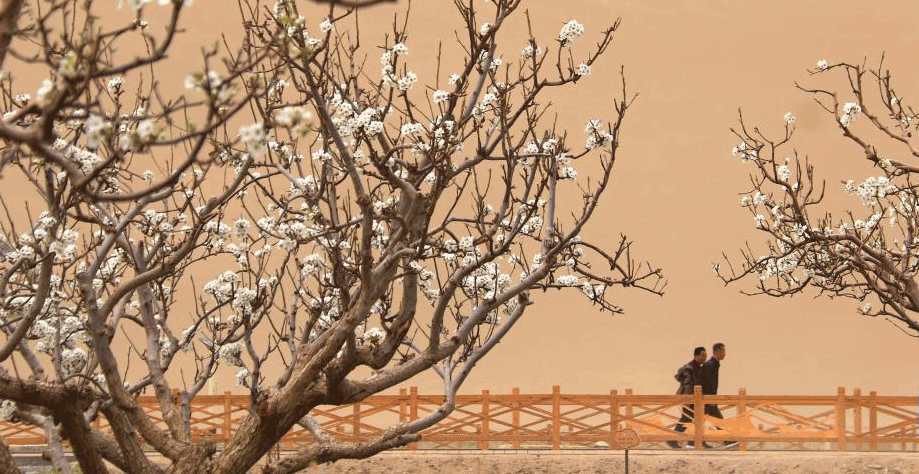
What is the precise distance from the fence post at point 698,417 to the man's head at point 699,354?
0.93 meters

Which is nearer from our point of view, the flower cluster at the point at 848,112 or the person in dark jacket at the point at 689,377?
the flower cluster at the point at 848,112

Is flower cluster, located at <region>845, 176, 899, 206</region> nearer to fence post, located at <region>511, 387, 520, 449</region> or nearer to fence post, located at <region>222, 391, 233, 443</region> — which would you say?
fence post, located at <region>511, 387, 520, 449</region>

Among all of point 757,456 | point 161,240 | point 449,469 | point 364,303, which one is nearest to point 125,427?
point 161,240

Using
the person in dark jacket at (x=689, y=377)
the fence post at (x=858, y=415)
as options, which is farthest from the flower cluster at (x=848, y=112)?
the fence post at (x=858, y=415)

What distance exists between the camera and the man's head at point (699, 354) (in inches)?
914

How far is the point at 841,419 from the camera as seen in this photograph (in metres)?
23.0

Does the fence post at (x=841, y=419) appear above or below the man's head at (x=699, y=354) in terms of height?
below

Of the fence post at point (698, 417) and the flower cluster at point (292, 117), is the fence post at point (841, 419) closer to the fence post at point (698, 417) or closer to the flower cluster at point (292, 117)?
the fence post at point (698, 417)

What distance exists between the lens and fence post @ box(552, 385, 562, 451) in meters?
22.3

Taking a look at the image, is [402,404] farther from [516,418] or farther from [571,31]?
[571,31]

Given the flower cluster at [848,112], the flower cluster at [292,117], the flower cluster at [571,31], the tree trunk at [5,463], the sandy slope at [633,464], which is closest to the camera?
the flower cluster at [292,117]

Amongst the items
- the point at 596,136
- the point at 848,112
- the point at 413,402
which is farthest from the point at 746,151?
the point at 413,402

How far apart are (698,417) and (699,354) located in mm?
1302

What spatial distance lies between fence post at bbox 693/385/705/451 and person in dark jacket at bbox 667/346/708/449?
0.41m
